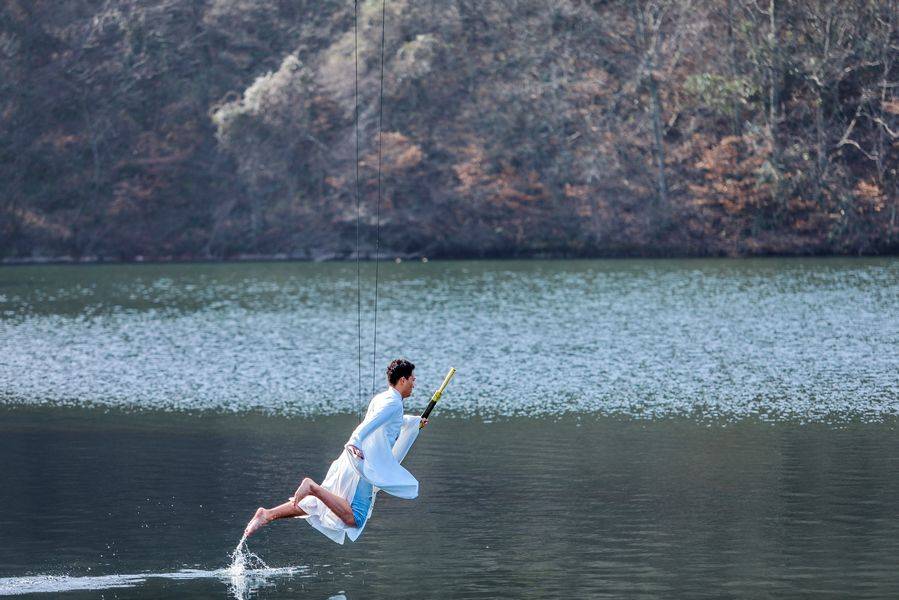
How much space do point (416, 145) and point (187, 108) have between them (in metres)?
11.5

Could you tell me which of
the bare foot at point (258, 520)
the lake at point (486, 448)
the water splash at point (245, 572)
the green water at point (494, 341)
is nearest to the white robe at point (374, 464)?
the bare foot at point (258, 520)

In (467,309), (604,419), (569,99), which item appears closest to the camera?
(604,419)

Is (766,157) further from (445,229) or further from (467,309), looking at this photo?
(467,309)

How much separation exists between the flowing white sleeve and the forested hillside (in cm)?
5421

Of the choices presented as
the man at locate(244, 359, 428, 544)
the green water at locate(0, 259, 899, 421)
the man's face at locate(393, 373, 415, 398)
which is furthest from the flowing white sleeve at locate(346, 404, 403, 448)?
the green water at locate(0, 259, 899, 421)

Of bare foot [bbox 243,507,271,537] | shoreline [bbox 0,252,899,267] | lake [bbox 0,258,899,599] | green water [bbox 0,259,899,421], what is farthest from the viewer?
shoreline [bbox 0,252,899,267]

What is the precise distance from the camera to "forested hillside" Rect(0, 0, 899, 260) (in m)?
64.7

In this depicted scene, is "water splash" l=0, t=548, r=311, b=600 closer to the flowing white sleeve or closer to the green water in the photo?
the flowing white sleeve

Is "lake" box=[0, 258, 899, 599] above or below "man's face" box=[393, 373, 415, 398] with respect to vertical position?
below

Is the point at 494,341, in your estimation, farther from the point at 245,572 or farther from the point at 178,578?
the point at 178,578

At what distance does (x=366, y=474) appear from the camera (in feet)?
39.4

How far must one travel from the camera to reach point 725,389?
952 inches

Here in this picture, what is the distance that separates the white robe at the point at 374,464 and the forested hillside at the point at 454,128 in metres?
54.0

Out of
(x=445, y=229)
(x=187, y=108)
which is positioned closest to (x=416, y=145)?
(x=445, y=229)
